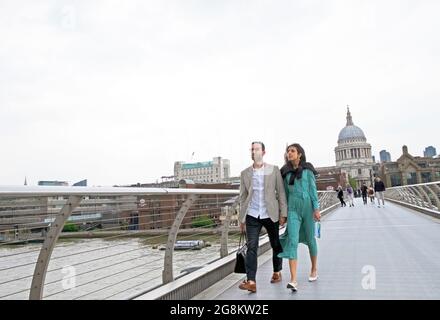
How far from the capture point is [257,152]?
3629mm

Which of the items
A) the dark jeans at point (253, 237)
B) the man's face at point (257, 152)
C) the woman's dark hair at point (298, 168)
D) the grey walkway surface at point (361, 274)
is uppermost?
the man's face at point (257, 152)

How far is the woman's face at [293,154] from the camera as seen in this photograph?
376 cm

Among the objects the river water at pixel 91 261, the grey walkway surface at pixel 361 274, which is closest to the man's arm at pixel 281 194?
the grey walkway surface at pixel 361 274

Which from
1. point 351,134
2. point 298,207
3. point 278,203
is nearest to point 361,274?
point 298,207

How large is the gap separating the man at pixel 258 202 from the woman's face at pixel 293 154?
19 cm

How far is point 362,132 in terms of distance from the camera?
130 meters

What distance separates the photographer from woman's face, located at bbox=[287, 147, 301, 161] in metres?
3.76

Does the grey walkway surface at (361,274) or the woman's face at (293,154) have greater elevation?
the woman's face at (293,154)

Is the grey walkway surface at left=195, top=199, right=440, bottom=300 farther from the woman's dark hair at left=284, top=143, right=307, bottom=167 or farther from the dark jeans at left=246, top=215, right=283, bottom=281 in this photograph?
the woman's dark hair at left=284, top=143, right=307, bottom=167

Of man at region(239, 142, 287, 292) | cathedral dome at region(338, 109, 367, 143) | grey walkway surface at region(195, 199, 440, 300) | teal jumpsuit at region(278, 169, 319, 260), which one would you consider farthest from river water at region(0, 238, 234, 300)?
cathedral dome at region(338, 109, 367, 143)

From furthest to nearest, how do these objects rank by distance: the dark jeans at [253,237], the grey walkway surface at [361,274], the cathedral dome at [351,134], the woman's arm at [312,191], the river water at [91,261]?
1. the cathedral dome at [351,134]
2. the woman's arm at [312,191]
3. the dark jeans at [253,237]
4. the grey walkway surface at [361,274]
5. the river water at [91,261]

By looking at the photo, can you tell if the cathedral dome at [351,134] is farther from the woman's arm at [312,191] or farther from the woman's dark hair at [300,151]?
the woman's arm at [312,191]
